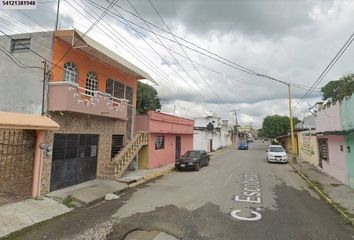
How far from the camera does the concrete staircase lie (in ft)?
50.6

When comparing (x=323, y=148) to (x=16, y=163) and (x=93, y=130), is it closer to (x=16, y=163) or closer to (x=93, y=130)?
(x=93, y=130)

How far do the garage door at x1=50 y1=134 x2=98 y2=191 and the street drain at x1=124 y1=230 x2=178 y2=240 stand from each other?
19.8ft

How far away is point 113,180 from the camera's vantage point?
49.3 ft

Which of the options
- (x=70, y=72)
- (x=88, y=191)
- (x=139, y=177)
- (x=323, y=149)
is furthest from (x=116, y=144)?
(x=323, y=149)

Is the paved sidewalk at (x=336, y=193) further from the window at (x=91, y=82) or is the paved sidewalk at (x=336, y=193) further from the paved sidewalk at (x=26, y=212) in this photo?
the window at (x=91, y=82)

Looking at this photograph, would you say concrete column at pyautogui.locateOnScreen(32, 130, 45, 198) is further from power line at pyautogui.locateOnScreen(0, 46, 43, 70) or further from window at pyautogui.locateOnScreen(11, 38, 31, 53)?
window at pyautogui.locateOnScreen(11, 38, 31, 53)

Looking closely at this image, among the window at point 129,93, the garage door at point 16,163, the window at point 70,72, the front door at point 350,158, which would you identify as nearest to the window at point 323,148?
the front door at point 350,158

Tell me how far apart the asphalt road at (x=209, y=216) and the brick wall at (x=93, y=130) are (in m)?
2.62

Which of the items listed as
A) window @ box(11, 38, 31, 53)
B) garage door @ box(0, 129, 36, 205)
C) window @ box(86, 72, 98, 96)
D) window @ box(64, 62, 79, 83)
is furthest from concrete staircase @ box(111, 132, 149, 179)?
window @ box(11, 38, 31, 53)

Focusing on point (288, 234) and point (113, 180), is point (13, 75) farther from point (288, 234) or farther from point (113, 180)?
point (288, 234)

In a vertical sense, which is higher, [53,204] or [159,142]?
[159,142]

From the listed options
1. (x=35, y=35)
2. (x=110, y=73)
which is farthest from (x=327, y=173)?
A: (x=35, y=35)

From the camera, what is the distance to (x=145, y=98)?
34.2 meters

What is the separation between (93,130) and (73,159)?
204cm
